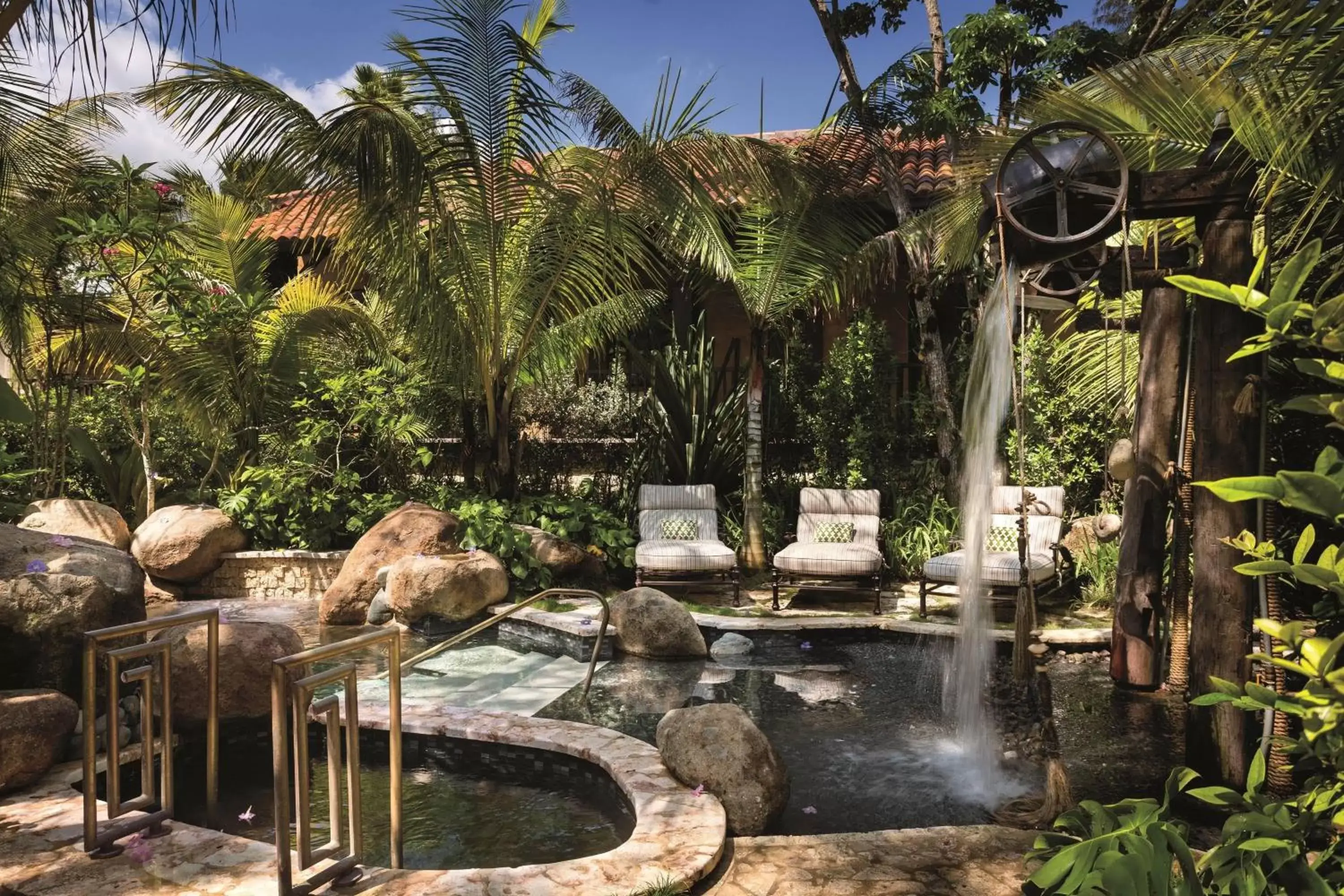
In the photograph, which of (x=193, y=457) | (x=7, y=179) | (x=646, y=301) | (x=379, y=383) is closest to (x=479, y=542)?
(x=379, y=383)

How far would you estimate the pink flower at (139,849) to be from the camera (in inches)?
133

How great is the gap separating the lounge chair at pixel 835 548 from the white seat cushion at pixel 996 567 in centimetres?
54

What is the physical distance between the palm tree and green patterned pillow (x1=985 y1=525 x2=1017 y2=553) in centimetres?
364

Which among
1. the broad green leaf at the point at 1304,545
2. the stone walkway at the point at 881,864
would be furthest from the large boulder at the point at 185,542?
the broad green leaf at the point at 1304,545

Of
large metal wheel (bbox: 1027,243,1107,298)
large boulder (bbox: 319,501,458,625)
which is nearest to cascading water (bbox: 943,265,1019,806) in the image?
large metal wheel (bbox: 1027,243,1107,298)

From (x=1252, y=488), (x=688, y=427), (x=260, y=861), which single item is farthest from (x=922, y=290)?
(x=1252, y=488)

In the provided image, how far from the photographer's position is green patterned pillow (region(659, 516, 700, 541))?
368 inches

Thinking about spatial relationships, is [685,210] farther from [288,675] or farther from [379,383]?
[288,675]

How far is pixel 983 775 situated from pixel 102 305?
9.27 m

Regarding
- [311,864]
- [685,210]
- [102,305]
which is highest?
[685,210]

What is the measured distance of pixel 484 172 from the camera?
8.63 metres

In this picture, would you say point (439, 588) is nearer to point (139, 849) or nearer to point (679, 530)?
point (679, 530)

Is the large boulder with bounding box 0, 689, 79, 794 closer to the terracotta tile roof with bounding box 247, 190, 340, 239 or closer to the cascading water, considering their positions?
the cascading water

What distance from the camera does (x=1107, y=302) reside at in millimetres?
8492
